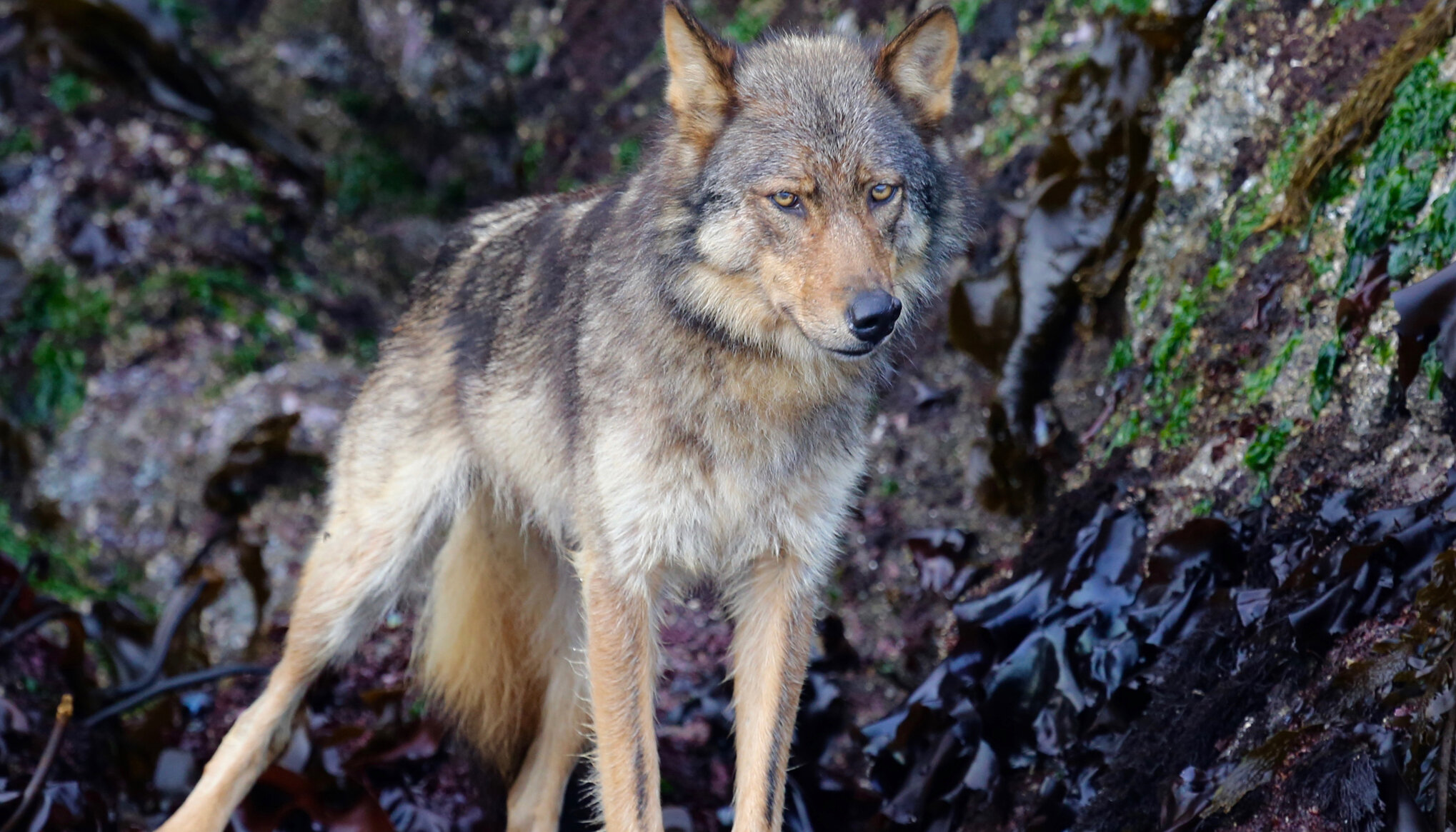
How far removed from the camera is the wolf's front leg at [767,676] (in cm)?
393

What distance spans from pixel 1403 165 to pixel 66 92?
788cm

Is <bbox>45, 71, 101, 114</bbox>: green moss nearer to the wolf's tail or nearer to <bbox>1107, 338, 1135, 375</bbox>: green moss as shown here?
the wolf's tail

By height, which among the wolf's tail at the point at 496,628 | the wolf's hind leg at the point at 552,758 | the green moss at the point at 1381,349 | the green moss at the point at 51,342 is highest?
the green moss at the point at 1381,349

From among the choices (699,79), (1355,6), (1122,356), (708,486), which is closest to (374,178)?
(699,79)

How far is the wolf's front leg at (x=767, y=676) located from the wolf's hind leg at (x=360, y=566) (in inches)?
54.5

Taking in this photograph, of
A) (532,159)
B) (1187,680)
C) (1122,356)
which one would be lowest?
(1187,680)

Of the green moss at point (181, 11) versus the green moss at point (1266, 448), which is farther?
the green moss at point (181, 11)

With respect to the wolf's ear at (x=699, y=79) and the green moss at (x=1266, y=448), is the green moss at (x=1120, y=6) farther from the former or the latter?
the wolf's ear at (x=699, y=79)

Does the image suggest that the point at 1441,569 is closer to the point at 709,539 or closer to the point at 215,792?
the point at 709,539

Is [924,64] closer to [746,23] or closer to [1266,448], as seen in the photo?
[1266,448]

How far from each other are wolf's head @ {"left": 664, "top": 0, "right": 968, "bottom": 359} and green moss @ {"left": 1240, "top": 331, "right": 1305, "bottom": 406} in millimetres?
1259

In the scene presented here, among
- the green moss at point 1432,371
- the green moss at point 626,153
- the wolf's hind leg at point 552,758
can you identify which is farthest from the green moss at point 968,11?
the wolf's hind leg at point 552,758

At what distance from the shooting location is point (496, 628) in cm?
500

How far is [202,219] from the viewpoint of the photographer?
8031mm
